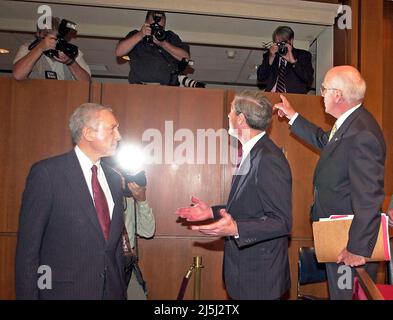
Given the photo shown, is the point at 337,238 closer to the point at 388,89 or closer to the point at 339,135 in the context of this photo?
the point at 339,135

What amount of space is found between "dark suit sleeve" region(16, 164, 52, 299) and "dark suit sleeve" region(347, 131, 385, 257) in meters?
1.37

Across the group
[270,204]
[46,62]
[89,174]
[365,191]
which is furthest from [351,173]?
[46,62]

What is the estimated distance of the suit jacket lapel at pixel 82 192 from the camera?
6.03 ft

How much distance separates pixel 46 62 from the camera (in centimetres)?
Result: 340

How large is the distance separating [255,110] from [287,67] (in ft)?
5.98

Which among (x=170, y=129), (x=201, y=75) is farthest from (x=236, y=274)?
(x=201, y=75)

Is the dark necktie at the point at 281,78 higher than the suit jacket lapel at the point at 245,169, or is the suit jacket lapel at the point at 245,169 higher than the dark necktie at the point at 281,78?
the dark necktie at the point at 281,78

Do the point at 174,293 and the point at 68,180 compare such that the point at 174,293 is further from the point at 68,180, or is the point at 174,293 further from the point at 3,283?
the point at 68,180

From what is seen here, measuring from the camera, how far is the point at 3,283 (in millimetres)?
3088

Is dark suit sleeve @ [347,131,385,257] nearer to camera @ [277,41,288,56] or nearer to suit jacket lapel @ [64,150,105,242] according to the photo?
suit jacket lapel @ [64,150,105,242]

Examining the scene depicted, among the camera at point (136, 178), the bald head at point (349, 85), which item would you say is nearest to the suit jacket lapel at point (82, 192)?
the camera at point (136, 178)

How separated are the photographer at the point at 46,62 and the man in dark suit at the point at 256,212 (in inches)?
68.0

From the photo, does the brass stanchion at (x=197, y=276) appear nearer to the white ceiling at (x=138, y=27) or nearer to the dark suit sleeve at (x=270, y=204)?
the dark suit sleeve at (x=270, y=204)

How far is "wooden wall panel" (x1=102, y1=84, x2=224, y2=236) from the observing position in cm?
332
